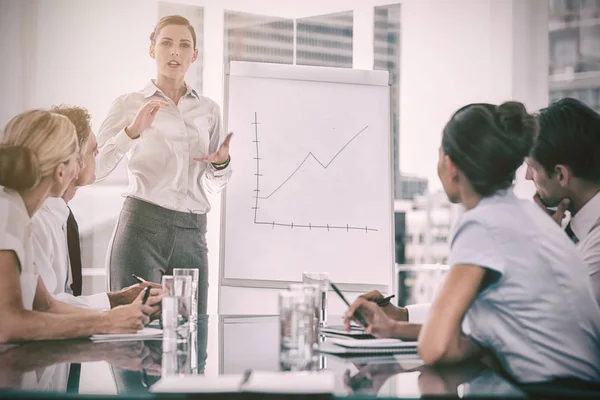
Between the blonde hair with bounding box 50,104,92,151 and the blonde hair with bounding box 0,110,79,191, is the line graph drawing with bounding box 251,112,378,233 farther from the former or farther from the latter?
the blonde hair with bounding box 0,110,79,191

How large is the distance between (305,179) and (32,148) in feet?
6.01

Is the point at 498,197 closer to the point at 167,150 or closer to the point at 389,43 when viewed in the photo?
the point at 167,150

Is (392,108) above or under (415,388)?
above

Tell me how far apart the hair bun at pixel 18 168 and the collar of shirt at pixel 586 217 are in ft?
5.15

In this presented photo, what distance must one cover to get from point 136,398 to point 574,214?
1605 mm

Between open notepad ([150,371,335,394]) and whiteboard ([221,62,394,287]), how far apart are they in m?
2.30

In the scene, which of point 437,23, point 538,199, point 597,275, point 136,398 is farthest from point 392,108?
point 136,398

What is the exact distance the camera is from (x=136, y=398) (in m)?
1.10

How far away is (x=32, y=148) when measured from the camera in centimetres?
183

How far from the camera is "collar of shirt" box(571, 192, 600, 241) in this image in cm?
209

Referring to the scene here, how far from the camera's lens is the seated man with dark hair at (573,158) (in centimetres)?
207

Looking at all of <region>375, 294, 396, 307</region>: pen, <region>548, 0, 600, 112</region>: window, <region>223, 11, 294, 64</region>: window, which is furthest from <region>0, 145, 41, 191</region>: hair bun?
<region>548, 0, 600, 112</region>: window

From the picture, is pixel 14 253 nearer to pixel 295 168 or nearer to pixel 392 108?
pixel 295 168

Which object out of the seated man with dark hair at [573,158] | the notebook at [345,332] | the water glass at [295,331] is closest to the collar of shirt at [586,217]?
the seated man with dark hair at [573,158]
